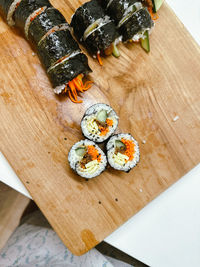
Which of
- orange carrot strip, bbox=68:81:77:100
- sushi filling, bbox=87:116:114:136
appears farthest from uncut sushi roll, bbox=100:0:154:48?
sushi filling, bbox=87:116:114:136

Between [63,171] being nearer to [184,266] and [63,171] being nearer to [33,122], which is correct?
[33,122]

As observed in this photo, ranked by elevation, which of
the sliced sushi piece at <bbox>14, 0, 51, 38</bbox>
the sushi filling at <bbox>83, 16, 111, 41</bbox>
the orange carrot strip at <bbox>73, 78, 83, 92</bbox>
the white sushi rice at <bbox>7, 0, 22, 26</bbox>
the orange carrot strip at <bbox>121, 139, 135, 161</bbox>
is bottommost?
the orange carrot strip at <bbox>121, 139, 135, 161</bbox>

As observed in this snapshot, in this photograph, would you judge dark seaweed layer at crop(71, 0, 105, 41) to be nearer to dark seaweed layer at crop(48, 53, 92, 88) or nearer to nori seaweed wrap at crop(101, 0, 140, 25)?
nori seaweed wrap at crop(101, 0, 140, 25)

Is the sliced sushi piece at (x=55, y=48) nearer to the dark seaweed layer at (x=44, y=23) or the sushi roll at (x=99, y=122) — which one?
the dark seaweed layer at (x=44, y=23)

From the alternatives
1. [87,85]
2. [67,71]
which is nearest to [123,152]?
[87,85]

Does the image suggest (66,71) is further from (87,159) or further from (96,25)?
(87,159)

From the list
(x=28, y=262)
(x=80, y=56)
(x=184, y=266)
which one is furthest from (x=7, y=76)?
(x=184, y=266)

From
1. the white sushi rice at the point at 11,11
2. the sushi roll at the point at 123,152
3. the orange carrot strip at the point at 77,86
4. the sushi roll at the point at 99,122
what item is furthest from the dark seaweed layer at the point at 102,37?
the sushi roll at the point at 123,152
